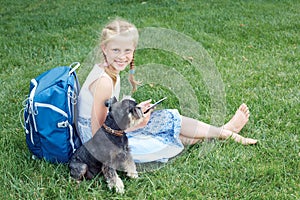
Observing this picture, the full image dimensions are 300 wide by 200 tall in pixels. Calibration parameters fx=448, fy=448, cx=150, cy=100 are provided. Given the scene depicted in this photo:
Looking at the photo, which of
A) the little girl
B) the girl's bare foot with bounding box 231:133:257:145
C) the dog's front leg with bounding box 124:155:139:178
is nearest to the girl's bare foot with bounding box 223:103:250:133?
the little girl

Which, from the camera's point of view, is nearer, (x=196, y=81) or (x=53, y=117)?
(x=53, y=117)

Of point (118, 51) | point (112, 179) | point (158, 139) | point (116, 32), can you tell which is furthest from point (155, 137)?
point (116, 32)

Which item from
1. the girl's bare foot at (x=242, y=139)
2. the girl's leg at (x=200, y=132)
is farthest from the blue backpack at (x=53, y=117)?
the girl's bare foot at (x=242, y=139)

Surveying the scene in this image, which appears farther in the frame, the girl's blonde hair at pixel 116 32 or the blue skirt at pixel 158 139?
the blue skirt at pixel 158 139

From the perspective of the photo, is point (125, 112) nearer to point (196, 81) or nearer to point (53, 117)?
point (53, 117)

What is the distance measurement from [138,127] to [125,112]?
629 mm

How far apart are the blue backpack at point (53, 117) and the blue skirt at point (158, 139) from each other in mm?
386

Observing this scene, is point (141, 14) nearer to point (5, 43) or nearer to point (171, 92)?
point (5, 43)

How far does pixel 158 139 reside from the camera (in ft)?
9.75

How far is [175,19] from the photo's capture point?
6379mm

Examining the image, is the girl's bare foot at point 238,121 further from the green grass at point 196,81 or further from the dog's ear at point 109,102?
the dog's ear at point 109,102

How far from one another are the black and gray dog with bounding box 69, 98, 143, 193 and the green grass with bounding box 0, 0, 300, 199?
0.25 feet

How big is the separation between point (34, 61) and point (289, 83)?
106 inches

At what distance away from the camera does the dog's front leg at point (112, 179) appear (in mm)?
2557
